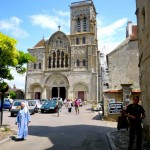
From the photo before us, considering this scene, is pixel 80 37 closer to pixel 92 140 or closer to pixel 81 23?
pixel 81 23

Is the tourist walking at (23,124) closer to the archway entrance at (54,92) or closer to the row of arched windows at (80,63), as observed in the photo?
the row of arched windows at (80,63)

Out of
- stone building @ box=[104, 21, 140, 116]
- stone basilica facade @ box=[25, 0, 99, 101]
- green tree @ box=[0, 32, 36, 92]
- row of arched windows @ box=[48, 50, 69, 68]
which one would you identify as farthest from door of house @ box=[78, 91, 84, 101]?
green tree @ box=[0, 32, 36, 92]

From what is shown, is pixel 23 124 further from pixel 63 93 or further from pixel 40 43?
pixel 40 43

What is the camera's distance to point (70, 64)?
50219 millimetres

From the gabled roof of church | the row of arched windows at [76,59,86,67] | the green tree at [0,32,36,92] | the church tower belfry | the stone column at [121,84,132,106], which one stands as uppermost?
the church tower belfry

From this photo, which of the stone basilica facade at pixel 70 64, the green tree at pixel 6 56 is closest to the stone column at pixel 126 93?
the green tree at pixel 6 56

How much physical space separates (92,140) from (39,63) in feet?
143

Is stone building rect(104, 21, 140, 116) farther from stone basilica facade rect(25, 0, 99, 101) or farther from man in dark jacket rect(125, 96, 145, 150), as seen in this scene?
man in dark jacket rect(125, 96, 145, 150)

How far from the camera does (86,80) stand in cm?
4781

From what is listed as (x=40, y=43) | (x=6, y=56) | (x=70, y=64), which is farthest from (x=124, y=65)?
(x=40, y=43)

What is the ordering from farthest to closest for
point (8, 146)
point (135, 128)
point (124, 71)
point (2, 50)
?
point (124, 71), point (2, 50), point (8, 146), point (135, 128)

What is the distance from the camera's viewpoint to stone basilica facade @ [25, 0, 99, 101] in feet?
158

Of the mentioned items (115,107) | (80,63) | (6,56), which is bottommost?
(115,107)

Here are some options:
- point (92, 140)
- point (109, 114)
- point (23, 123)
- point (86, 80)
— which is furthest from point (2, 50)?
point (86, 80)
